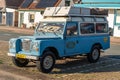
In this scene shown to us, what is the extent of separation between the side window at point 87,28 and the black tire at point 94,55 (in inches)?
31.5

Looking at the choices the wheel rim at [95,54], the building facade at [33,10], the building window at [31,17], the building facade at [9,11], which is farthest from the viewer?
the building facade at [9,11]

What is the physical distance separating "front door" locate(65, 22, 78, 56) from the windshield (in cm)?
28

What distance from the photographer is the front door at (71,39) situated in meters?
13.6

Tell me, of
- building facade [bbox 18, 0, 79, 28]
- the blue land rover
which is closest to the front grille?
the blue land rover

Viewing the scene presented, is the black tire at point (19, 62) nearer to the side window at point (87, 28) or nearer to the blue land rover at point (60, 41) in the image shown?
the blue land rover at point (60, 41)

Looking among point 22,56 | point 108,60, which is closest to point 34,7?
point 108,60

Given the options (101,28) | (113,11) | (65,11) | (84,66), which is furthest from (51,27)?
(113,11)

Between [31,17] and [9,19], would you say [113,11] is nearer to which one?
[31,17]

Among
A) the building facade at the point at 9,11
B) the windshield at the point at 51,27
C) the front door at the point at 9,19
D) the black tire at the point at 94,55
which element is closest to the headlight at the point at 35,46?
the windshield at the point at 51,27

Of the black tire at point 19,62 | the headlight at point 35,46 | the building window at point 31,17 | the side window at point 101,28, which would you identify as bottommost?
the black tire at point 19,62

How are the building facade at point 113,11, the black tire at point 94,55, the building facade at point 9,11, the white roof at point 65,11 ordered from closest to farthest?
the white roof at point 65,11 → the black tire at point 94,55 → the building facade at point 113,11 → the building facade at point 9,11

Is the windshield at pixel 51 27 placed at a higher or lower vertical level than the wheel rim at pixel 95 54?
higher

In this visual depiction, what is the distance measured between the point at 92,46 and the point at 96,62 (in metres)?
0.81

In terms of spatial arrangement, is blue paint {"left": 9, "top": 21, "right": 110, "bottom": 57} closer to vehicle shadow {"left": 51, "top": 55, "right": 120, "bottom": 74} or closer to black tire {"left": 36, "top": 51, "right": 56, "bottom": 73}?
black tire {"left": 36, "top": 51, "right": 56, "bottom": 73}
